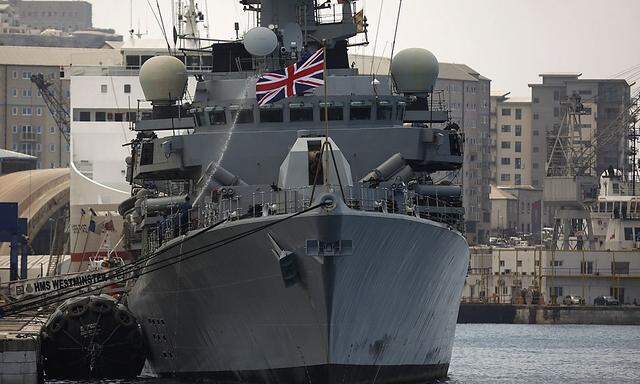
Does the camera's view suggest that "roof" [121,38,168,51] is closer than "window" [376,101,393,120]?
No

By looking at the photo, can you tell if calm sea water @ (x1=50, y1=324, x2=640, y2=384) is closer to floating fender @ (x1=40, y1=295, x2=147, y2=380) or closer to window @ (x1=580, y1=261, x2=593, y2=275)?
floating fender @ (x1=40, y1=295, x2=147, y2=380)

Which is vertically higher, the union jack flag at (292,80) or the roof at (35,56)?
the roof at (35,56)

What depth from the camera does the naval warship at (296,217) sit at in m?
37.9

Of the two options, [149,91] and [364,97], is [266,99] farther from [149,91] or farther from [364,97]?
[149,91]

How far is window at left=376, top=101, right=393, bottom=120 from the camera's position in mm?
44603

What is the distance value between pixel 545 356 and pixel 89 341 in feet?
86.0

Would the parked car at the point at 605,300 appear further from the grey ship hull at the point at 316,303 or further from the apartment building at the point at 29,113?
the apartment building at the point at 29,113

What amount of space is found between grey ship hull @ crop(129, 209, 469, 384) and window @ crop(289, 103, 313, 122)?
4890 millimetres

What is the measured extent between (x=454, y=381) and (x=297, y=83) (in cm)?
1152

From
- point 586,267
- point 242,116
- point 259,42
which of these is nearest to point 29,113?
point 586,267

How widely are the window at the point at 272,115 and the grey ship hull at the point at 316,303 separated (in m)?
4.46

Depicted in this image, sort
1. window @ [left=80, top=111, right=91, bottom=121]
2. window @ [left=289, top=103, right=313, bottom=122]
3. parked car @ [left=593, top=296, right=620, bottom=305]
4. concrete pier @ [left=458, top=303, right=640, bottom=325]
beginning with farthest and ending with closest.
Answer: parked car @ [left=593, top=296, right=620, bottom=305] < concrete pier @ [left=458, top=303, right=640, bottom=325] < window @ [left=80, top=111, right=91, bottom=121] < window @ [left=289, top=103, right=313, bottom=122]

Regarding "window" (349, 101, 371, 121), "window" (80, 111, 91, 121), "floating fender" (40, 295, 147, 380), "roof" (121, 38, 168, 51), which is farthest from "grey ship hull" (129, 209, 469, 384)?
"roof" (121, 38, 168, 51)

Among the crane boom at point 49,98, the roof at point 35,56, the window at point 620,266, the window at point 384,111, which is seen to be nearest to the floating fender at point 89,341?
the window at point 384,111
